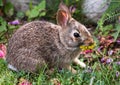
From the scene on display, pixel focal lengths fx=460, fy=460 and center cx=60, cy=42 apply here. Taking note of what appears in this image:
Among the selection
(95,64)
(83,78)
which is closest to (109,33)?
(95,64)

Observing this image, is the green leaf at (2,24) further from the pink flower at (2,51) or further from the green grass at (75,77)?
the green grass at (75,77)

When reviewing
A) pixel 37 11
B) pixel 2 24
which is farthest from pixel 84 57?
pixel 2 24

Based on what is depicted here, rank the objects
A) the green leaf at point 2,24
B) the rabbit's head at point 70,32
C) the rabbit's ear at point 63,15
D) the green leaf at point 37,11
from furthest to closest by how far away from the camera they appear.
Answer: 1. the green leaf at point 37,11
2. the green leaf at point 2,24
3. the rabbit's ear at point 63,15
4. the rabbit's head at point 70,32

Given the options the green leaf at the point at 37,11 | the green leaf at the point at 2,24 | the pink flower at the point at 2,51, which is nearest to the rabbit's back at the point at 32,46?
the pink flower at the point at 2,51

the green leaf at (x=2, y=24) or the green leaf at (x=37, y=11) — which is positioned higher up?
the green leaf at (x=37, y=11)

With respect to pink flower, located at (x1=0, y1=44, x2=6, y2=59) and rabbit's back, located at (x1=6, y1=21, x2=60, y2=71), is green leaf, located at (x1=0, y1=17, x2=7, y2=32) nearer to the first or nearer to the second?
pink flower, located at (x1=0, y1=44, x2=6, y2=59)

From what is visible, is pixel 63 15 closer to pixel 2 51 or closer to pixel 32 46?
pixel 32 46

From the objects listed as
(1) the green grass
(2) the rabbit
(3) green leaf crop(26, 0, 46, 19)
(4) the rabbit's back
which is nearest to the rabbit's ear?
(2) the rabbit

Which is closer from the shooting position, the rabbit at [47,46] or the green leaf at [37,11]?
the rabbit at [47,46]

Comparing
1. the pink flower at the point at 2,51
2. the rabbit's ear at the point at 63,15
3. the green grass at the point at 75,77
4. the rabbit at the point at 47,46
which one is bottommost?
the green grass at the point at 75,77
